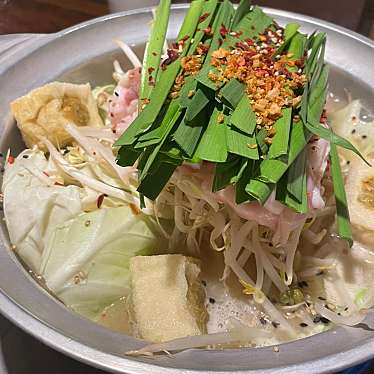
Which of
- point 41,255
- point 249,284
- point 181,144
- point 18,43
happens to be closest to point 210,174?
point 181,144

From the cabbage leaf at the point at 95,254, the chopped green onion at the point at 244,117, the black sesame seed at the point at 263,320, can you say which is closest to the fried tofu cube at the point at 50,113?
the cabbage leaf at the point at 95,254

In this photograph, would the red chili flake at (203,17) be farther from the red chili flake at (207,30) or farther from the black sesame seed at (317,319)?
the black sesame seed at (317,319)

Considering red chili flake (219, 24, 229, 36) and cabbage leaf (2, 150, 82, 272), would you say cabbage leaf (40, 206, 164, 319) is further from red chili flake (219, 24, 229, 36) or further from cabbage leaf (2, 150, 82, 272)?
red chili flake (219, 24, 229, 36)

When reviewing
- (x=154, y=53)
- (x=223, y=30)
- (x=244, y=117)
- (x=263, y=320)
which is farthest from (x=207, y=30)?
(x=263, y=320)

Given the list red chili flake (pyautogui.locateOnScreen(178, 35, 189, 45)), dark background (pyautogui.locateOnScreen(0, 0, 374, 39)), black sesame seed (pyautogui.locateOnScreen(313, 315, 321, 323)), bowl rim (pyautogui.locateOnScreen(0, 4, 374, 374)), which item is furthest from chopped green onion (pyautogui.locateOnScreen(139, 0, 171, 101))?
dark background (pyautogui.locateOnScreen(0, 0, 374, 39))

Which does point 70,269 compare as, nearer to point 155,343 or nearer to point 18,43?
point 155,343

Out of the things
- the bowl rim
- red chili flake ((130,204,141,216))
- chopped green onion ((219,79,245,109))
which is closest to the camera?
the bowl rim

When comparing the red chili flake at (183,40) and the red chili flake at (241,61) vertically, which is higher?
the red chili flake at (241,61)
